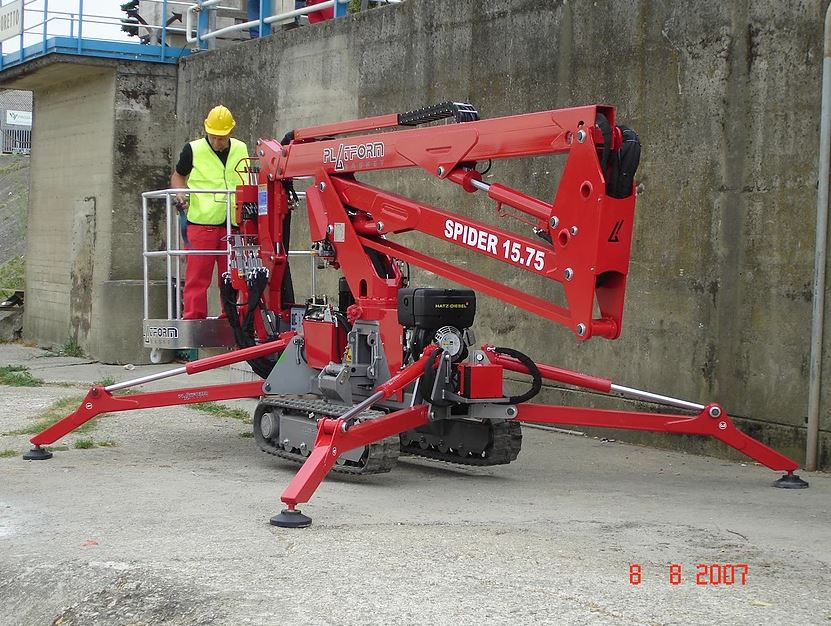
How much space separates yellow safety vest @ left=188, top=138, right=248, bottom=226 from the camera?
9.89 meters

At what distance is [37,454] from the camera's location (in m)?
8.90

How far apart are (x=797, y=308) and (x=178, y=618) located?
5.47m

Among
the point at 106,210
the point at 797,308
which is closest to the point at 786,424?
the point at 797,308

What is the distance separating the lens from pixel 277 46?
1462 cm

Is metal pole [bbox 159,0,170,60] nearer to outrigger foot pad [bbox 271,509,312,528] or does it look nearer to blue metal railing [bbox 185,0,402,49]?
blue metal railing [bbox 185,0,402,49]

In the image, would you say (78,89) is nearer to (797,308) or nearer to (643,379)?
(643,379)

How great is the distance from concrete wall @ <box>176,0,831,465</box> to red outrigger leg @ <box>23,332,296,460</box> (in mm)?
3010

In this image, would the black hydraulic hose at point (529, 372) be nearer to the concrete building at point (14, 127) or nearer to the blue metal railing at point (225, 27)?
the blue metal railing at point (225, 27)

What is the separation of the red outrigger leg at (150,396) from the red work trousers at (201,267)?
772 mm

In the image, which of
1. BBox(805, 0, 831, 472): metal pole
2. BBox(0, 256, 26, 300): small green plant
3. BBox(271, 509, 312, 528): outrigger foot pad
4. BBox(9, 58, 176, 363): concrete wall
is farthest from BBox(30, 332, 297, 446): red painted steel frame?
BBox(0, 256, 26, 300): small green plant

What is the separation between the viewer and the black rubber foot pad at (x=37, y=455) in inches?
349
